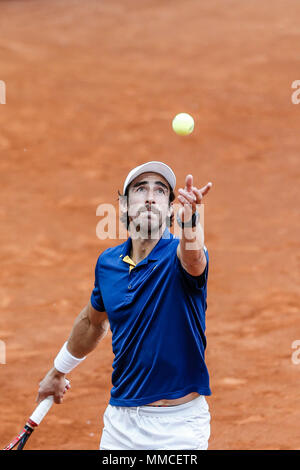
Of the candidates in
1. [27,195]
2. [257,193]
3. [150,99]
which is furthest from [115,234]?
[150,99]

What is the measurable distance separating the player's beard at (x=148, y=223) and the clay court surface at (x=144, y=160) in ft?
10.6

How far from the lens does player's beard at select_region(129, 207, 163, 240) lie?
3.32m

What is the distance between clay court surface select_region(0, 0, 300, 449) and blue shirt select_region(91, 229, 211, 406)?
3015 millimetres

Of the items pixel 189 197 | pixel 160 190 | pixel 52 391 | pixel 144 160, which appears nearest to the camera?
pixel 189 197

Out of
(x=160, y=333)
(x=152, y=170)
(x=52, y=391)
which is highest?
(x=152, y=170)

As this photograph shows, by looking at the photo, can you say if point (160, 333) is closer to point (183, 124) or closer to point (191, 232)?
point (191, 232)

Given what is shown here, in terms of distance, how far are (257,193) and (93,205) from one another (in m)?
2.69

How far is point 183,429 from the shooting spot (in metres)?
3.18

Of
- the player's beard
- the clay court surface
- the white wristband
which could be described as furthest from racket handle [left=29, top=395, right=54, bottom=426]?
the clay court surface

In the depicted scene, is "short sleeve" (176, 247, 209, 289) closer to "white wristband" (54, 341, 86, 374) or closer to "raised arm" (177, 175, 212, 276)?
"raised arm" (177, 175, 212, 276)

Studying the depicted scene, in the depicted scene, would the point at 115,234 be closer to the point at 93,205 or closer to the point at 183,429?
the point at 93,205

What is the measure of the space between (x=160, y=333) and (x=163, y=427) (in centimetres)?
45

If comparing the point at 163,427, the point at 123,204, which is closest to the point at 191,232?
the point at 123,204

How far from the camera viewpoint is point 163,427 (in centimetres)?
319
